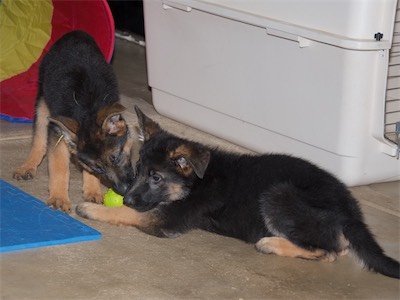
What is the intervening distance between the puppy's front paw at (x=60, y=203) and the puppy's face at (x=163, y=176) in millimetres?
531

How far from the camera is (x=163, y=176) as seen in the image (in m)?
5.30

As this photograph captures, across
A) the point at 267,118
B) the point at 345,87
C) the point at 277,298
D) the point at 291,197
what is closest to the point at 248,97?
the point at 267,118

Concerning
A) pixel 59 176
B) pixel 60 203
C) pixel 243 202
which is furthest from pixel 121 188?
pixel 243 202

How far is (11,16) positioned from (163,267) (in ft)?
13.6

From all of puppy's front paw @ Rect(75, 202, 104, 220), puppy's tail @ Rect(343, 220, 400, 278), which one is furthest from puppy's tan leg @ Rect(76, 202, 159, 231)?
puppy's tail @ Rect(343, 220, 400, 278)

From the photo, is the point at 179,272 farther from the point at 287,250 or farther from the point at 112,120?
the point at 112,120

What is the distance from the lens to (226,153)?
551 centimetres

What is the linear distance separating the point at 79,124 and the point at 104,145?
9.9 inches

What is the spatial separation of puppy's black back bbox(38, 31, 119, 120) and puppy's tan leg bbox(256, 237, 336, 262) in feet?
5.19

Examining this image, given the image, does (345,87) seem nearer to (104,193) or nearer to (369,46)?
(369,46)

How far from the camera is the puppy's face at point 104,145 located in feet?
18.3

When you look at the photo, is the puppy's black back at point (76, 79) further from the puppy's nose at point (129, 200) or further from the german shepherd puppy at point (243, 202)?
the puppy's nose at point (129, 200)

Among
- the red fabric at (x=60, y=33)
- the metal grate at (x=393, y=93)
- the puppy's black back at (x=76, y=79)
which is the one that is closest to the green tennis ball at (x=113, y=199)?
the puppy's black back at (x=76, y=79)

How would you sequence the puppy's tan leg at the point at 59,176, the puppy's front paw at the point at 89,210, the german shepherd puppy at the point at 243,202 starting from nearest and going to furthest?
the german shepherd puppy at the point at 243,202, the puppy's front paw at the point at 89,210, the puppy's tan leg at the point at 59,176
